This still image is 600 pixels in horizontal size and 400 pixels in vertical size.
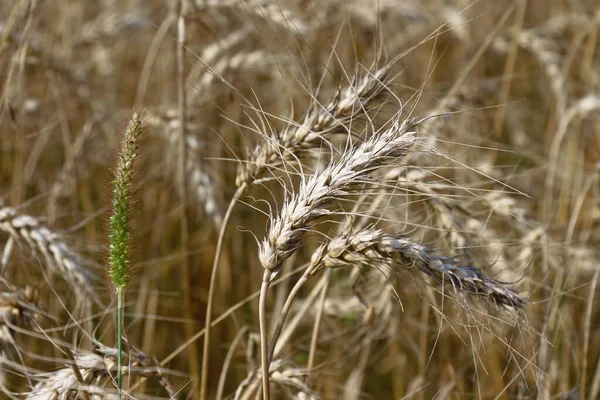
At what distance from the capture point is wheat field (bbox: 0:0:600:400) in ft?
4.22

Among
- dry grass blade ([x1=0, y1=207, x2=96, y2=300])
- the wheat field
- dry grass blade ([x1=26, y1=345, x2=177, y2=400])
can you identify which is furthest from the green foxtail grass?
dry grass blade ([x1=0, y1=207, x2=96, y2=300])

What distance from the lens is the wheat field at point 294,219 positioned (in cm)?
129

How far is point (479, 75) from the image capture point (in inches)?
163

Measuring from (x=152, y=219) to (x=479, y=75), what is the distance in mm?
2022

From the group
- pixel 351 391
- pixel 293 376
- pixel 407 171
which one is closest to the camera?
pixel 293 376

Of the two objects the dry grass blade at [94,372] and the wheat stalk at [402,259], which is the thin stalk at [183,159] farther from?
the wheat stalk at [402,259]

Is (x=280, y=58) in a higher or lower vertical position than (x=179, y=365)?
higher

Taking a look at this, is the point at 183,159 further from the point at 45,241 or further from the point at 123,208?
the point at 123,208

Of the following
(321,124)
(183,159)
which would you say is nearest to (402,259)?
(321,124)

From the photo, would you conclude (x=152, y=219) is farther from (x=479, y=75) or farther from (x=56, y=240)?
(x=479, y=75)

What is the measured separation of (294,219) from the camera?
1.19 m

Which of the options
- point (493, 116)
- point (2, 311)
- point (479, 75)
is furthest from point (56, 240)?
point (479, 75)

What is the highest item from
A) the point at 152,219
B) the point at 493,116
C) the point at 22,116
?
the point at 22,116

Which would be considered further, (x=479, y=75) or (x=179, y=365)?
(x=479, y=75)
